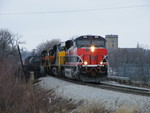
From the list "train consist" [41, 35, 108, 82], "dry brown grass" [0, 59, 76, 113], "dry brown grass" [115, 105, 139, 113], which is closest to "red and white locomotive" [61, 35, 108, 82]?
"train consist" [41, 35, 108, 82]

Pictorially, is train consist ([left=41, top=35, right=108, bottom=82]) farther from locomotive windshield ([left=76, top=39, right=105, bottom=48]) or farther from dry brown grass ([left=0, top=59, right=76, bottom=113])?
dry brown grass ([left=0, top=59, right=76, bottom=113])

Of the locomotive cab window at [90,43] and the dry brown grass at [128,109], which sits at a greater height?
the locomotive cab window at [90,43]

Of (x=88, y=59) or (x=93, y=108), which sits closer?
(x=93, y=108)

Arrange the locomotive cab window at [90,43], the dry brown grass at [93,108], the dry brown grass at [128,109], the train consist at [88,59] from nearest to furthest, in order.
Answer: the dry brown grass at [128,109] → the dry brown grass at [93,108] → the train consist at [88,59] → the locomotive cab window at [90,43]

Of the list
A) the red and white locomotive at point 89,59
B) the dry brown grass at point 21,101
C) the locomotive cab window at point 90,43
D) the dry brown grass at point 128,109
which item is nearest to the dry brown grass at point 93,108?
the dry brown grass at point 128,109

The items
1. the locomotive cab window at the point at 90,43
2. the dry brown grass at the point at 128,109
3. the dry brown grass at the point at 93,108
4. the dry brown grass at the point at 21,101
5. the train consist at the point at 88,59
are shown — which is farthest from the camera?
the locomotive cab window at the point at 90,43

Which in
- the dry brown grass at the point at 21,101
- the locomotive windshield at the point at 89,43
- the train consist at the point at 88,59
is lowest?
the dry brown grass at the point at 21,101

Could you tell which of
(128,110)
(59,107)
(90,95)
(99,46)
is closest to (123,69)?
(99,46)

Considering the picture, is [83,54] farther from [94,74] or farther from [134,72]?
[134,72]

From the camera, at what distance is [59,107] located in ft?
35.7

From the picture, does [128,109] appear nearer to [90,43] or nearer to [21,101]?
[21,101]

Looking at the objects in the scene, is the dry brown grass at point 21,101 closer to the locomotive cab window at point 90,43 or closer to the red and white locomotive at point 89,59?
the red and white locomotive at point 89,59

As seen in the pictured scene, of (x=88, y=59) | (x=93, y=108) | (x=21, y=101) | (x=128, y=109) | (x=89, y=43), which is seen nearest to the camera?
(x=128, y=109)

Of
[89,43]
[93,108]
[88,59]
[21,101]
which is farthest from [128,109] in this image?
[89,43]
